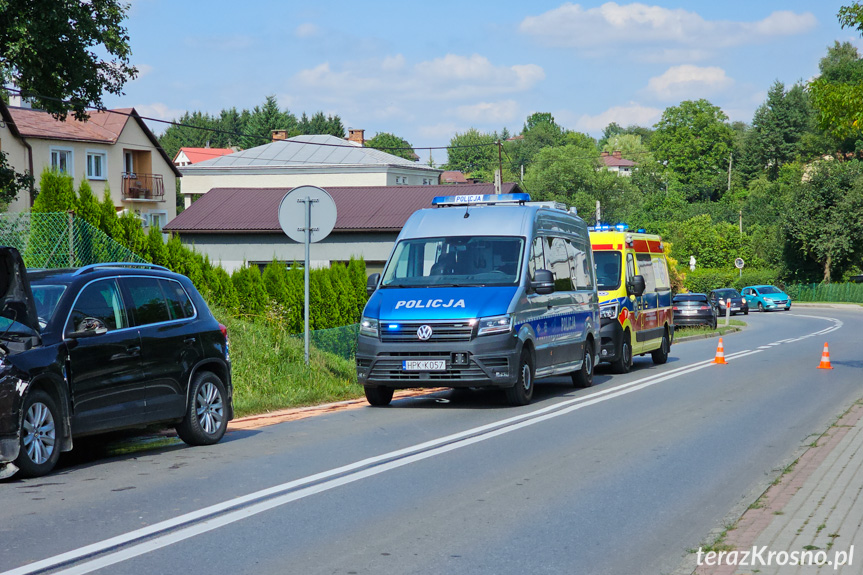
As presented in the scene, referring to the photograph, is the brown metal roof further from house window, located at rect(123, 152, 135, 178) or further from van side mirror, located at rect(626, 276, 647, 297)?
van side mirror, located at rect(626, 276, 647, 297)

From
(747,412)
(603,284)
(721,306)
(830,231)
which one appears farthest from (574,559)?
(830,231)

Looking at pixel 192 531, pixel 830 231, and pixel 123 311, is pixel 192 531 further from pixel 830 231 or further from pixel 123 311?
pixel 830 231

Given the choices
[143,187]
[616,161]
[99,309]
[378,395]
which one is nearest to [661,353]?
[378,395]

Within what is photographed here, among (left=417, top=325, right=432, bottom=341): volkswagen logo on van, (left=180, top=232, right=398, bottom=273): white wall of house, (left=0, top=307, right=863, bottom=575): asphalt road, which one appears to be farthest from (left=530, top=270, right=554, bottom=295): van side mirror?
(left=180, top=232, right=398, bottom=273): white wall of house

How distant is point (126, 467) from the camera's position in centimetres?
913

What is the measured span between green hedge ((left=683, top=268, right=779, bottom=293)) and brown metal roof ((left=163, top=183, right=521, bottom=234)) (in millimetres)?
28722

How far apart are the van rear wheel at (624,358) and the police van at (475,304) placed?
3524mm

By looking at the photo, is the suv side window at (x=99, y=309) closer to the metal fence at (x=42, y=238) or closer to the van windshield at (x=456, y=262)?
the van windshield at (x=456, y=262)

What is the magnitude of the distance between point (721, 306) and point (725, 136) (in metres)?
74.0

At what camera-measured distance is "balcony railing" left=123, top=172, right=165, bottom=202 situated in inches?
2333

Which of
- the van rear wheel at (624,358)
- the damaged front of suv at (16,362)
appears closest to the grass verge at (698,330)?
the van rear wheel at (624,358)

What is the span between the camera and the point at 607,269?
20094 mm

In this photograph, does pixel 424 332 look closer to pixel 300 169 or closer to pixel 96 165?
pixel 96 165

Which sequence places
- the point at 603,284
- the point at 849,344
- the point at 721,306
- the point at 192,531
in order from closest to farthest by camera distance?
the point at 192,531 < the point at 603,284 < the point at 849,344 < the point at 721,306
